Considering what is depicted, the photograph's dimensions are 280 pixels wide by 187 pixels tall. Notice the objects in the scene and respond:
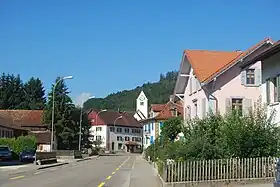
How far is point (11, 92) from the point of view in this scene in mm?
127875

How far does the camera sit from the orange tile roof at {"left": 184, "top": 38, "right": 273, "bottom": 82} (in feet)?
127

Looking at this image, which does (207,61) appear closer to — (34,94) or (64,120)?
(64,120)

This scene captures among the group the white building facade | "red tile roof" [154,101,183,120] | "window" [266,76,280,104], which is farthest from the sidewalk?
the white building facade

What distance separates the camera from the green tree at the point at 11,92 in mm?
124794

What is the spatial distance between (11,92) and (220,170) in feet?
375

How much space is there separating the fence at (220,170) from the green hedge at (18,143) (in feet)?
141

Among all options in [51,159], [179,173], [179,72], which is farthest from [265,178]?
[51,159]

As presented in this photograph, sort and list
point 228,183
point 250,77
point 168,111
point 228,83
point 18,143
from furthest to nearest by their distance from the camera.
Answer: point 168,111
point 18,143
point 250,77
point 228,83
point 228,183

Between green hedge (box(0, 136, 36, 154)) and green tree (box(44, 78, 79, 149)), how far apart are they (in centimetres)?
1379

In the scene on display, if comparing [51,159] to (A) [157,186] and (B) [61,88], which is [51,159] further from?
(B) [61,88]

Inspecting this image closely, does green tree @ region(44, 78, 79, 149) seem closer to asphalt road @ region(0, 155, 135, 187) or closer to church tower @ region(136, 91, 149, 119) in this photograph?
asphalt road @ region(0, 155, 135, 187)

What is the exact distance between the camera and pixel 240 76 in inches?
1491

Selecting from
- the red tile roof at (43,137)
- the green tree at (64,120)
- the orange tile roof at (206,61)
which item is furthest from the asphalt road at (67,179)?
the red tile roof at (43,137)

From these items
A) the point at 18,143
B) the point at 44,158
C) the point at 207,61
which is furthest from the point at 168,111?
the point at 207,61
